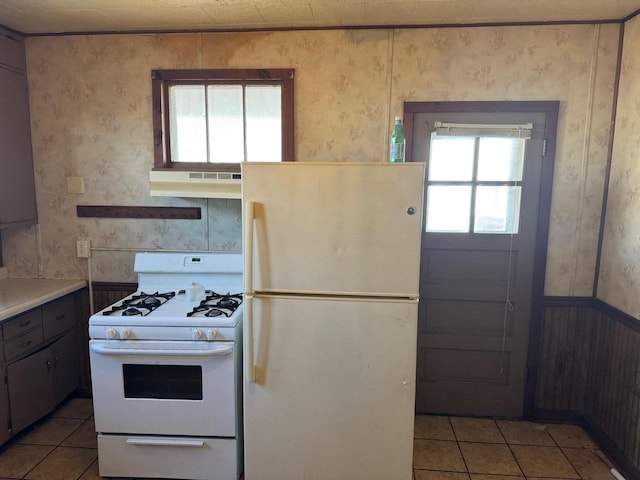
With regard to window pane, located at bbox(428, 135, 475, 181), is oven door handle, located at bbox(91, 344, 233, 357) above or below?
below

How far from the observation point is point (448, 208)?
2.46m

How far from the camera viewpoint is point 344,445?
6.07 feet

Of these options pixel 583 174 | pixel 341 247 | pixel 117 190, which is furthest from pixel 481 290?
pixel 117 190

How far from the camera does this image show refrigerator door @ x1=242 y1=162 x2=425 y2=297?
1.70m

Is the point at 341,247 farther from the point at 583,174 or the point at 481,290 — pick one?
the point at 583,174

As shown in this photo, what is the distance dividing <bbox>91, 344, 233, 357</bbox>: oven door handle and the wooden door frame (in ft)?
4.91

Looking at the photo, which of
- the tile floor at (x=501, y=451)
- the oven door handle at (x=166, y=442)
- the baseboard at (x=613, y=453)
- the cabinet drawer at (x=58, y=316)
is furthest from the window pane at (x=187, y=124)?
the baseboard at (x=613, y=453)

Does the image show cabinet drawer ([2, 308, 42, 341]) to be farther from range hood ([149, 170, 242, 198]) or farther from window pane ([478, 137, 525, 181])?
window pane ([478, 137, 525, 181])

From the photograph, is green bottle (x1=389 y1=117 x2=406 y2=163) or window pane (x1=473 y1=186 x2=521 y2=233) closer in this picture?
green bottle (x1=389 y1=117 x2=406 y2=163)

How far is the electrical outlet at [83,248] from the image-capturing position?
2605mm

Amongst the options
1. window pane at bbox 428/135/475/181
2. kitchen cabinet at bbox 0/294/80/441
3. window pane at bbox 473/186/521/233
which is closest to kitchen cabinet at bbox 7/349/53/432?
kitchen cabinet at bbox 0/294/80/441

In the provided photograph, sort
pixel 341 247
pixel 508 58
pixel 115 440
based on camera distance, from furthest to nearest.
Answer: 1. pixel 508 58
2. pixel 115 440
3. pixel 341 247

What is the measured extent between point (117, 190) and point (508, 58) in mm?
2473

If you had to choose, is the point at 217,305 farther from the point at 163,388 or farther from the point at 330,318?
the point at 330,318
